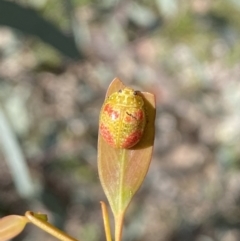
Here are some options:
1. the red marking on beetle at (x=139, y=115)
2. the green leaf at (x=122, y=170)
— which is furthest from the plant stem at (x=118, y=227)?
the red marking on beetle at (x=139, y=115)

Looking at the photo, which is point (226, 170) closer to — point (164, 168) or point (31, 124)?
point (164, 168)

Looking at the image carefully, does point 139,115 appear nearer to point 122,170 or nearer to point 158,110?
point 122,170

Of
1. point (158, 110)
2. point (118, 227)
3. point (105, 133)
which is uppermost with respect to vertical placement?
point (105, 133)

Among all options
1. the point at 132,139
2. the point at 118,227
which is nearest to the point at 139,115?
the point at 132,139

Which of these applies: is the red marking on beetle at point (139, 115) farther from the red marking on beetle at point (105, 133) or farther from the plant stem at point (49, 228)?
the plant stem at point (49, 228)

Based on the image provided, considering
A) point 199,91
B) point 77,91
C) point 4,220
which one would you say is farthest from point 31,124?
point 4,220

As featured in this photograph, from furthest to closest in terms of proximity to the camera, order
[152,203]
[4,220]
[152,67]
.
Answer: [152,67] → [152,203] → [4,220]

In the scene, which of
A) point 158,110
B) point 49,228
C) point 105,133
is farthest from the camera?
point 158,110

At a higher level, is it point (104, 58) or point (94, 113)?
point (104, 58)
